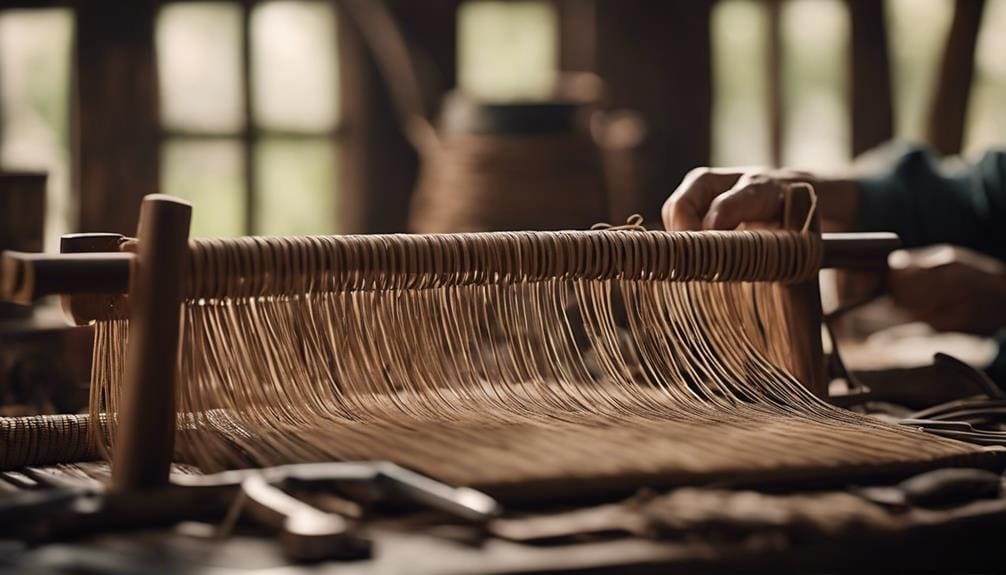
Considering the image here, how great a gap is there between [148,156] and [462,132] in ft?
4.43

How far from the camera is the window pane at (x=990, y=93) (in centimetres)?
518

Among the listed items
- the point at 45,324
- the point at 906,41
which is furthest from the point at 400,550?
the point at 906,41

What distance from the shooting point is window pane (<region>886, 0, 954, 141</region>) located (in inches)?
215

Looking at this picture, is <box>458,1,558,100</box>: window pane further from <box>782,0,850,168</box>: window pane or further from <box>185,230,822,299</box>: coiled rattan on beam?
<box>185,230,822,299</box>: coiled rattan on beam

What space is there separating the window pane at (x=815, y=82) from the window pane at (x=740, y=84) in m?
0.09

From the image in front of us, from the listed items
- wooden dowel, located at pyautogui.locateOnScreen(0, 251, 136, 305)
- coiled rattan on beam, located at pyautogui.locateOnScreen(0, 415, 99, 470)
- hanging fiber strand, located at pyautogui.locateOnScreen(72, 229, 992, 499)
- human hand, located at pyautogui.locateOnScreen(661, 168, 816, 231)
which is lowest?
coiled rattan on beam, located at pyautogui.locateOnScreen(0, 415, 99, 470)

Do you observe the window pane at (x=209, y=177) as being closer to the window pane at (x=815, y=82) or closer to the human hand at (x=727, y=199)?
the window pane at (x=815, y=82)

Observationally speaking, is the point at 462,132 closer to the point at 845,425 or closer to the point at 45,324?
the point at 45,324

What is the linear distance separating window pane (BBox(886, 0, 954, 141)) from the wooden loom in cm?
415

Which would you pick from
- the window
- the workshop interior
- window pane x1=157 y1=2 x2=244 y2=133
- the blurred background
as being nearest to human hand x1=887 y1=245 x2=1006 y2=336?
the workshop interior

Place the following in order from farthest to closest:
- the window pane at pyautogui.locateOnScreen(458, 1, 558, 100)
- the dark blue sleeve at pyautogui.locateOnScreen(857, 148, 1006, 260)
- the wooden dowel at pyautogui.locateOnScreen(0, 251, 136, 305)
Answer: the window pane at pyautogui.locateOnScreen(458, 1, 558, 100)
the dark blue sleeve at pyautogui.locateOnScreen(857, 148, 1006, 260)
the wooden dowel at pyautogui.locateOnScreen(0, 251, 136, 305)

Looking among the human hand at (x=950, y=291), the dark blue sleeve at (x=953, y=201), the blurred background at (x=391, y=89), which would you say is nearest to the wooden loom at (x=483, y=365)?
the human hand at (x=950, y=291)

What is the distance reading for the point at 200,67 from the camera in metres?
5.27

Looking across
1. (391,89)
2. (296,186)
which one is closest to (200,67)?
(296,186)
